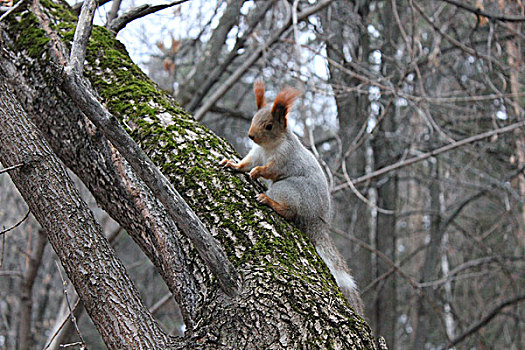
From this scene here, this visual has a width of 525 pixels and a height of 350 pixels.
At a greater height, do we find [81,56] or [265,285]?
[81,56]

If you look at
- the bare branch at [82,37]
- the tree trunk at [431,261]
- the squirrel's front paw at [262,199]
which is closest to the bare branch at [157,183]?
the bare branch at [82,37]

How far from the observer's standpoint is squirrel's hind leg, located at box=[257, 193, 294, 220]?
2.18 metres

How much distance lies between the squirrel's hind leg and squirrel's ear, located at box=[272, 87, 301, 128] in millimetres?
574

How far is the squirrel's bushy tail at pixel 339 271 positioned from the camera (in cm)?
241

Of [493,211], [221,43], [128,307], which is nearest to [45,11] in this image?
[128,307]

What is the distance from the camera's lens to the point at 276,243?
186 cm

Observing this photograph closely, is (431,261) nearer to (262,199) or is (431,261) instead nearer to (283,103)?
(283,103)

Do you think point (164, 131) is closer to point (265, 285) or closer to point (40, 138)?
point (40, 138)

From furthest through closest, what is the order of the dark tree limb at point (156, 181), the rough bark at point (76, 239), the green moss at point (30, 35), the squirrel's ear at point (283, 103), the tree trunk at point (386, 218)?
1. the tree trunk at point (386, 218)
2. the squirrel's ear at point (283, 103)
3. the green moss at point (30, 35)
4. the rough bark at point (76, 239)
5. the dark tree limb at point (156, 181)

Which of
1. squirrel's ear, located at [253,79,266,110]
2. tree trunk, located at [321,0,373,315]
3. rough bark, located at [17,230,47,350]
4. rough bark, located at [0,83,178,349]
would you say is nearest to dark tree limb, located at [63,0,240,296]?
rough bark, located at [0,83,178,349]

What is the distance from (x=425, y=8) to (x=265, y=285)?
19.8 ft

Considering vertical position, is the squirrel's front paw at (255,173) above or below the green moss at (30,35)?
below

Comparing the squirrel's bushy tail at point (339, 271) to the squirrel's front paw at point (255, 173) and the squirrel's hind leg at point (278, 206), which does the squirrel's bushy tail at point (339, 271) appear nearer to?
the squirrel's hind leg at point (278, 206)

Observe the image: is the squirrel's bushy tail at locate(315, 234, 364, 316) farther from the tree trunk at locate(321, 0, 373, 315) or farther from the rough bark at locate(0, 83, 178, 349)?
the tree trunk at locate(321, 0, 373, 315)
